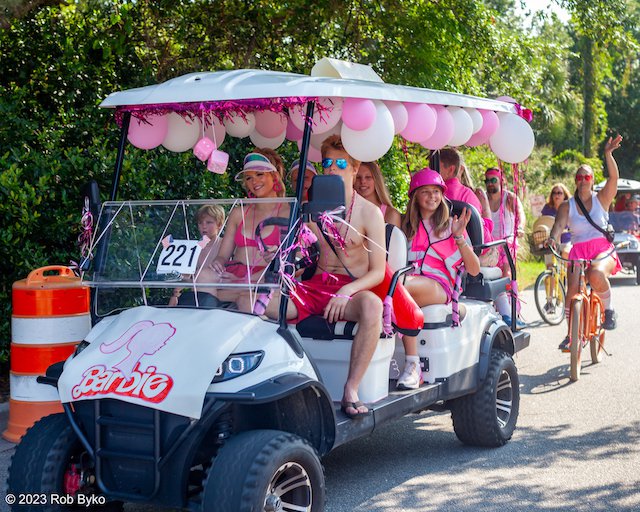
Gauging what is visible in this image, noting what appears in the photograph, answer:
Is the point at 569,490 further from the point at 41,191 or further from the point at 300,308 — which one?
the point at 41,191

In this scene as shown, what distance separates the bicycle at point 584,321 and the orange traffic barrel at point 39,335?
14.6 ft

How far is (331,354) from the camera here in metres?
4.86

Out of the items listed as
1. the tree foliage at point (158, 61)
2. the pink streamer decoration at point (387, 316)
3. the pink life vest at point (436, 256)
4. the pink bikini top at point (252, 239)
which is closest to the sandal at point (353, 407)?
the pink streamer decoration at point (387, 316)

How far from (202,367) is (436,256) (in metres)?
2.46

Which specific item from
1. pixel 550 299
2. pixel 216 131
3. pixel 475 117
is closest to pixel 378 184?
pixel 475 117

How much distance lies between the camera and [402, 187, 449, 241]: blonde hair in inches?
236

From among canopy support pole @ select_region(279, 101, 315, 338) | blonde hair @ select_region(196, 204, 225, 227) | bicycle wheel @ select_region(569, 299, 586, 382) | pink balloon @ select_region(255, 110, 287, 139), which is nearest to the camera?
canopy support pole @ select_region(279, 101, 315, 338)

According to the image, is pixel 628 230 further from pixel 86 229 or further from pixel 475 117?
pixel 86 229

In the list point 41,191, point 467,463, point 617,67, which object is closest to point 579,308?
point 467,463

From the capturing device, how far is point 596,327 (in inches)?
344

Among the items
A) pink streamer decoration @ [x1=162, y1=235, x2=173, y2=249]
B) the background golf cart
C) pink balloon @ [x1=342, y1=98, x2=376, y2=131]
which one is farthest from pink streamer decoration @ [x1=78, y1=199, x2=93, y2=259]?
the background golf cart

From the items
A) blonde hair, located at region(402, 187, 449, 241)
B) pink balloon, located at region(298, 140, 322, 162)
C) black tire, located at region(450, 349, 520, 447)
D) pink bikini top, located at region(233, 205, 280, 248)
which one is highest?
pink balloon, located at region(298, 140, 322, 162)

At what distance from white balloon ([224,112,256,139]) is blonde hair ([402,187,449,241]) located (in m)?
1.17

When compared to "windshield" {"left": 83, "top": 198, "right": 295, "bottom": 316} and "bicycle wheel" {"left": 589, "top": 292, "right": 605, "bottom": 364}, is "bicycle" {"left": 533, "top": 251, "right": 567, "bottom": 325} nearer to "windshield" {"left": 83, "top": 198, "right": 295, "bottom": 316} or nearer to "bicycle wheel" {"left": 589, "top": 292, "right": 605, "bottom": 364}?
"bicycle wheel" {"left": 589, "top": 292, "right": 605, "bottom": 364}
